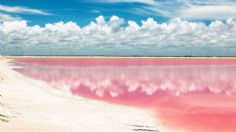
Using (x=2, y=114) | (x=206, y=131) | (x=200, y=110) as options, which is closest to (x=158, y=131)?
(x=206, y=131)

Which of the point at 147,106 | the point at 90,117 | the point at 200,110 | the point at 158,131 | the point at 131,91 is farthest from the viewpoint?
the point at 131,91

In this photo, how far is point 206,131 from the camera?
21031 millimetres

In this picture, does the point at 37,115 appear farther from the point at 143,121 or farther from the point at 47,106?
the point at 143,121

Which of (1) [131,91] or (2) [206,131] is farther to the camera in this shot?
(1) [131,91]

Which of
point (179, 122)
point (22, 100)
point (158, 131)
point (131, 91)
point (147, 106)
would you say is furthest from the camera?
point (131, 91)

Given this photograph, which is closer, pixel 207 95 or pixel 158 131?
pixel 158 131

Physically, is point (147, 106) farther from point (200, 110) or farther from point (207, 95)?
point (207, 95)

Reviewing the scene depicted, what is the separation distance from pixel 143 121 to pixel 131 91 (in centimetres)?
2125

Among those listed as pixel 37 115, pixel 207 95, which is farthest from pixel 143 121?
pixel 207 95

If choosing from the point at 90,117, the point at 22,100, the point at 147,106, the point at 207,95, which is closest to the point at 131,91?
the point at 207,95

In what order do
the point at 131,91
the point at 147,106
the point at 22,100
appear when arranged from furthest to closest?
the point at 131,91 → the point at 147,106 → the point at 22,100

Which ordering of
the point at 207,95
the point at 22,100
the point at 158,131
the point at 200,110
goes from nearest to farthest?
1. the point at 158,131
2. the point at 22,100
3. the point at 200,110
4. the point at 207,95

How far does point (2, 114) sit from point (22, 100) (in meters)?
6.67

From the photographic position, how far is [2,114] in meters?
19.9
